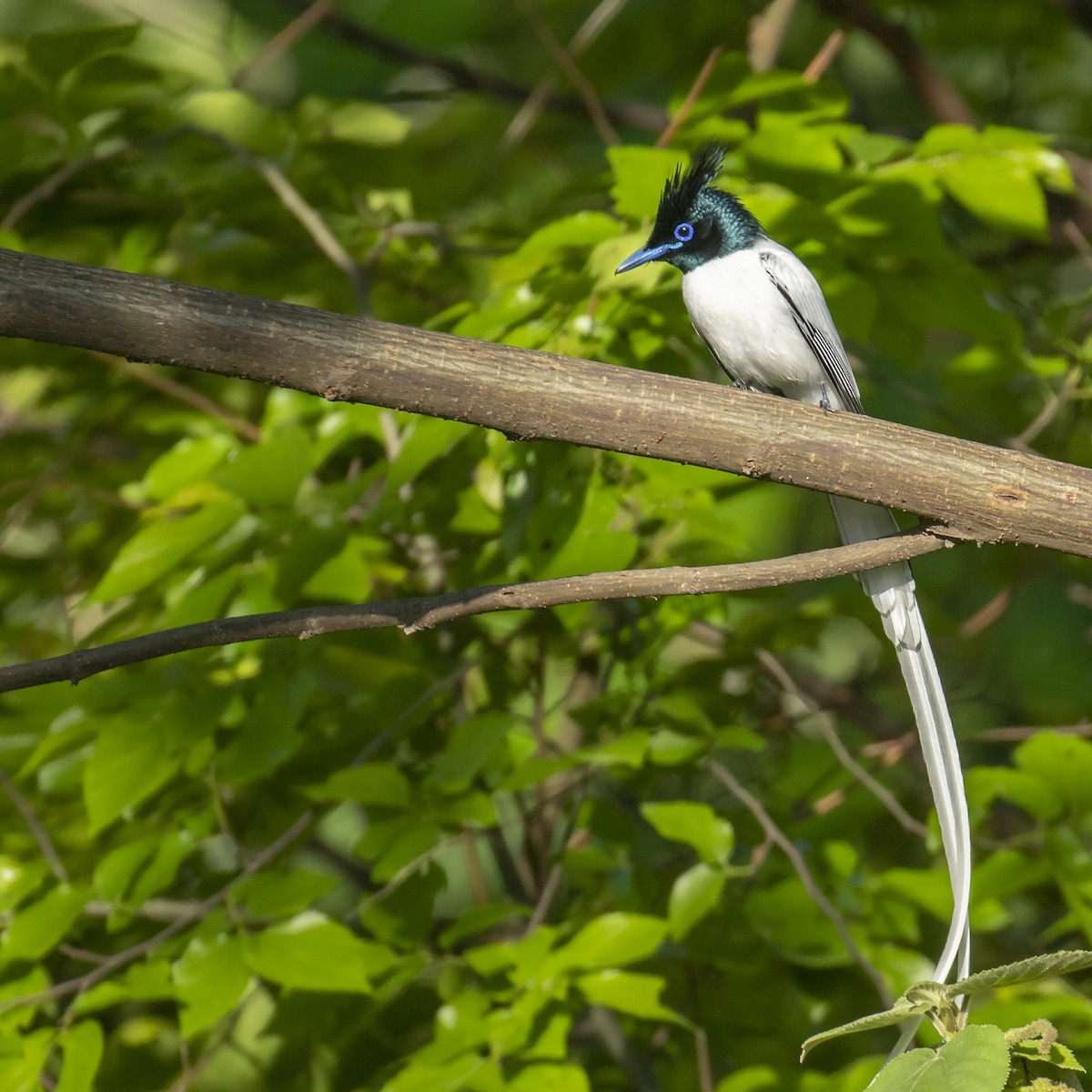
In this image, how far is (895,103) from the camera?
581cm

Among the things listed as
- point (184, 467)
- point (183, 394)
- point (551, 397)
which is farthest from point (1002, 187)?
point (183, 394)

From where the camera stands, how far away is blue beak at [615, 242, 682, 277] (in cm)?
264

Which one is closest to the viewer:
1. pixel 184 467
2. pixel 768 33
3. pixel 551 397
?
pixel 551 397

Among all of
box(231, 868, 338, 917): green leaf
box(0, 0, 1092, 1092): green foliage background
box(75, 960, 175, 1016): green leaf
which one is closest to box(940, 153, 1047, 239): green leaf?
box(0, 0, 1092, 1092): green foliage background

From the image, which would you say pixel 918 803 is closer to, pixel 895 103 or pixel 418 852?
pixel 418 852

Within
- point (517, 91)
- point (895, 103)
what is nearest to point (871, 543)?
point (517, 91)

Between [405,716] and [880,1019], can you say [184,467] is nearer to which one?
[405,716]

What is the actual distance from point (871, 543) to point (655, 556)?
3.45 feet

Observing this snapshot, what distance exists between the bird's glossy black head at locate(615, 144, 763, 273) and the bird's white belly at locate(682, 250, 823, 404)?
1.9 inches

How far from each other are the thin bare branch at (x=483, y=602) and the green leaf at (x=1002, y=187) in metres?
1.15

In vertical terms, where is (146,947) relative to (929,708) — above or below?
below

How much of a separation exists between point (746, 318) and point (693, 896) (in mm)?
1475

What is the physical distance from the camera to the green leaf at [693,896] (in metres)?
2.60

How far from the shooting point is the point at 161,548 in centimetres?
246
